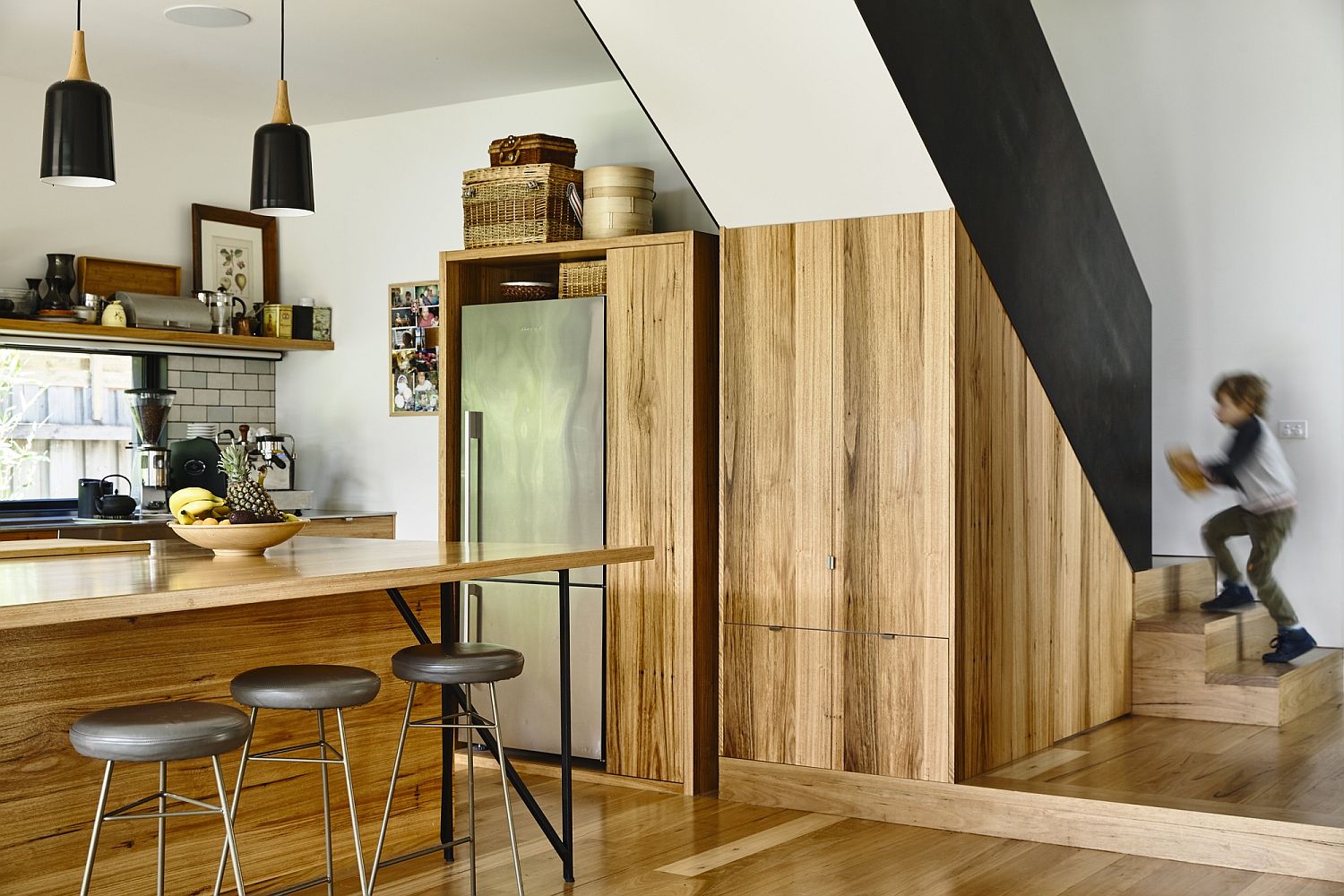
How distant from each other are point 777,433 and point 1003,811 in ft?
4.50

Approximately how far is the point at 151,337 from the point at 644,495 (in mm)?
2502

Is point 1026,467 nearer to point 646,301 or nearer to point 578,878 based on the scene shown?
point 646,301

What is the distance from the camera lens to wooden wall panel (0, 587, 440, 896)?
9.86 ft

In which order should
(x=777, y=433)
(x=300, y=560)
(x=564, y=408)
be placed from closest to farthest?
(x=300, y=560)
(x=777, y=433)
(x=564, y=408)

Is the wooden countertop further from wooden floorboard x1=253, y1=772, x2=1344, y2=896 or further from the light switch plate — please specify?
the light switch plate

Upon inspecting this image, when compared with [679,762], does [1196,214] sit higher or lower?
higher

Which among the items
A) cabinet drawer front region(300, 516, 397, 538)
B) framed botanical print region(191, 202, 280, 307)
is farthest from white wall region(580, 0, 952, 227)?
framed botanical print region(191, 202, 280, 307)

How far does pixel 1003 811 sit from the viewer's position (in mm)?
4070

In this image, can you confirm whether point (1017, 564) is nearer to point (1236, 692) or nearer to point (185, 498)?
point (1236, 692)

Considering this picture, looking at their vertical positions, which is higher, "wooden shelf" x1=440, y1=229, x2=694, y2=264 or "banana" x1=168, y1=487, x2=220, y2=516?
"wooden shelf" x1=440, y1=229, x2=694, y2=264

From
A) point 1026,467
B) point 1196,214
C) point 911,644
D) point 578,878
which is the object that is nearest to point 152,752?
point 578,878

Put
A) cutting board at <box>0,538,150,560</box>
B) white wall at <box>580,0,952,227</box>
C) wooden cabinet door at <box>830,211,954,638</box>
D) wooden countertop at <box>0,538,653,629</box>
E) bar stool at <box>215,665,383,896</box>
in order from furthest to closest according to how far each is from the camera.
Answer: wooden cabinet door at <box>830,211,954,638</box> → white wall at <box>580,0,952,227</box> → cutting board at <box>0,538,150,560</box> → bar stool at <box>215,665,383,896</box> → wooden countertop at <box>0,538,653,629</box>

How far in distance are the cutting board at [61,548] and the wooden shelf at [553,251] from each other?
187 centimetres

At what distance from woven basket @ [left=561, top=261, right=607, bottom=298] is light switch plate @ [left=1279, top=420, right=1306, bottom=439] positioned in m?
3.36
